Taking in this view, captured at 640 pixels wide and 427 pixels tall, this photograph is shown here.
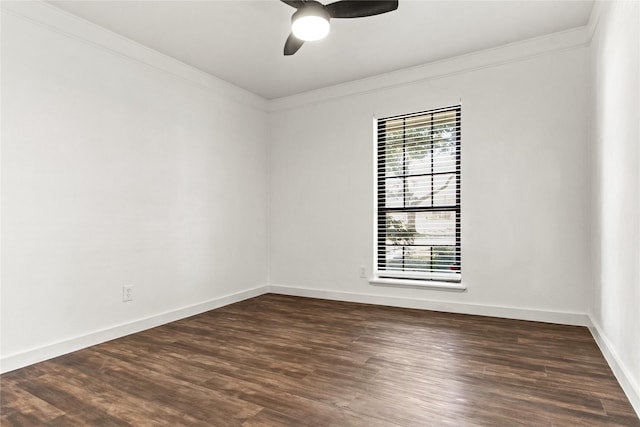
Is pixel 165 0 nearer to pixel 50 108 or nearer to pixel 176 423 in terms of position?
pixel 50 108

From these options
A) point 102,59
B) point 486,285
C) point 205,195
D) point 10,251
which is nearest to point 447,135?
point 486,285

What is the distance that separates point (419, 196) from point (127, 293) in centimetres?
314

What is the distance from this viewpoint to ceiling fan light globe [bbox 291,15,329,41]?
2.36 metres

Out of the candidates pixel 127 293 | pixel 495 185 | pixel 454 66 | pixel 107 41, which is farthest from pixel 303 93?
pixel 127 293

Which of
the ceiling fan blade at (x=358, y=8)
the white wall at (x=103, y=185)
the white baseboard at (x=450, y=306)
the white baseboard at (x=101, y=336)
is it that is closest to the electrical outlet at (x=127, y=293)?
the white wall at (x=103, y=185)

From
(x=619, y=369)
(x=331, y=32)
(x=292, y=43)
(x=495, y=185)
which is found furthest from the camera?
(x=495, y=185)

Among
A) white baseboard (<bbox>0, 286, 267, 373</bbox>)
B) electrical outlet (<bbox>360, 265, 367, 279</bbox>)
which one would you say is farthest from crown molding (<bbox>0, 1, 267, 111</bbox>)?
electrical outlet (<bbox>360, 265, 367, 279</bbox>)

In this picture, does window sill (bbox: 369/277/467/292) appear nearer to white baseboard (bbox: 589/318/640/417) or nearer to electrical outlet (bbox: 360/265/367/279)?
electrical outlet (bbox: 360/265/367/279)

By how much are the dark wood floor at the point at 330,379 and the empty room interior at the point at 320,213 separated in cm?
2

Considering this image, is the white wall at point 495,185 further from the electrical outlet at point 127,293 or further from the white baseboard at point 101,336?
the electrical outlet at point 127,293

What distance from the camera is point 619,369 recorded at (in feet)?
7.22

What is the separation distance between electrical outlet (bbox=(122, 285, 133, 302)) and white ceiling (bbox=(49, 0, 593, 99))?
2259 mm

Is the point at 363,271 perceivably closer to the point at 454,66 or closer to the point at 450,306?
the point at 450,306

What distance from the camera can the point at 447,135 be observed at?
3.98 metres
